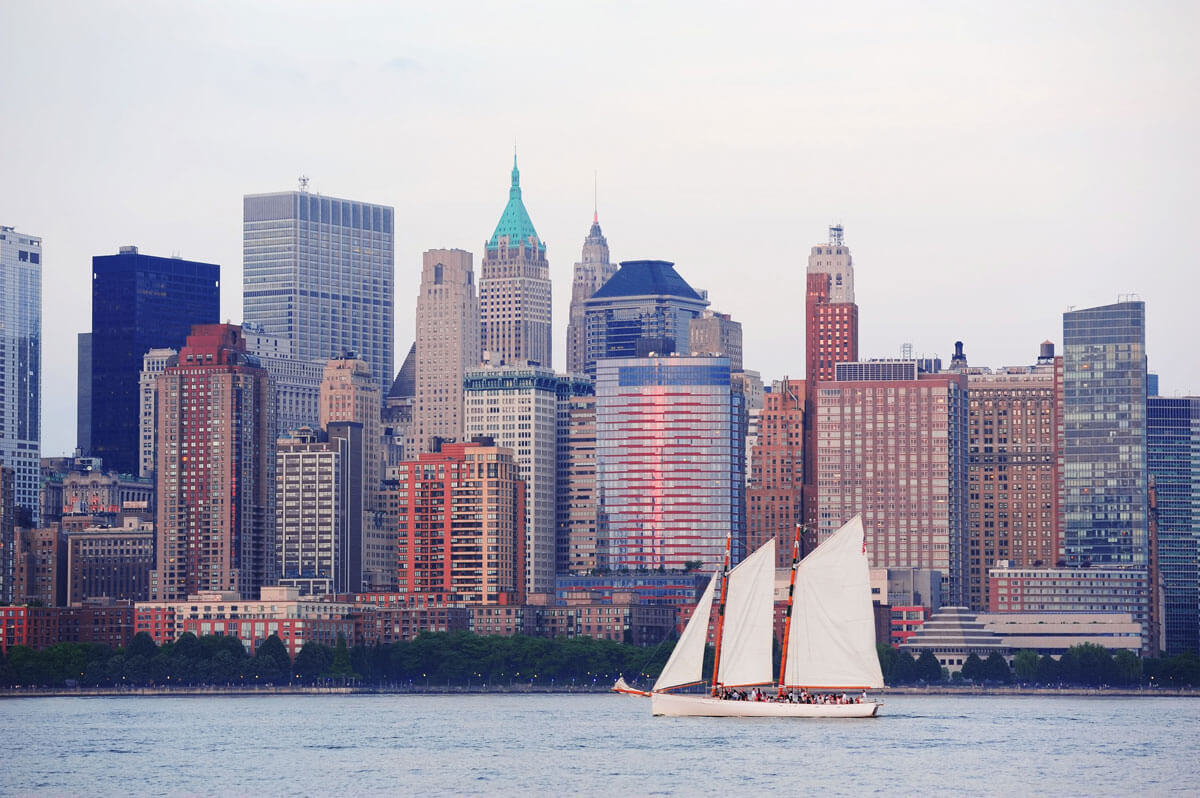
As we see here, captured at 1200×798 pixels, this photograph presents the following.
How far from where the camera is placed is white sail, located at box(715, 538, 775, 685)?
185 meters

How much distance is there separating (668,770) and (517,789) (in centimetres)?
1182

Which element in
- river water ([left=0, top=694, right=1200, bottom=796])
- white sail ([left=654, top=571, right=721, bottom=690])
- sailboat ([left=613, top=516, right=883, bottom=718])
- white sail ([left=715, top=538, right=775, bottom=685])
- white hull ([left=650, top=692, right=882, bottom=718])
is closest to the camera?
river water ([left=0, top=694, right=1200, bottom=796])

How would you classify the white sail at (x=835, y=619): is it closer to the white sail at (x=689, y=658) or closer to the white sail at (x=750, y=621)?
the white sail at (x=750, y=621)

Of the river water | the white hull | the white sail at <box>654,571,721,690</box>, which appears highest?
the white sail at <box>654,571,721,690</box>

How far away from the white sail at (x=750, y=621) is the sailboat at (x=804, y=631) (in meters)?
0.07

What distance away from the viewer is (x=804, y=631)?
610 feet

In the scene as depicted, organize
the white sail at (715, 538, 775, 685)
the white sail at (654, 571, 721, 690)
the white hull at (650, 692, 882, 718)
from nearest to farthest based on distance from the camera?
the white sail at (715, 538, 775, 685)
the white sail at (654, 571, 721, 690)
the white hull at (650, 692, 882, 718)

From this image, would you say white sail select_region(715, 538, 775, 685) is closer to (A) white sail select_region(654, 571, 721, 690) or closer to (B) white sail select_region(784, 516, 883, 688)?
(A) white sail select_region(654, 571, 721, 690)

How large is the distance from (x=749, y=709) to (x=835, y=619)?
9271 mm

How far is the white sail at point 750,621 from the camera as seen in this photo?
184625mm

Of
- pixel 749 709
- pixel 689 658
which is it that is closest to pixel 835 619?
pixel 749 709

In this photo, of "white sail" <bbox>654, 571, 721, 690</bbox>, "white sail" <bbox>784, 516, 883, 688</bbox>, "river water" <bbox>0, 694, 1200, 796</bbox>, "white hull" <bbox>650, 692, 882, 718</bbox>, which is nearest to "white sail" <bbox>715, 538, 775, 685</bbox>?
"white sail" <bbox>654, 571, 721, 690</bbox>

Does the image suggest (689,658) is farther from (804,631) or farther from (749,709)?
(804,631)

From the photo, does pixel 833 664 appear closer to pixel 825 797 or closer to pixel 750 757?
pixel 750 757
